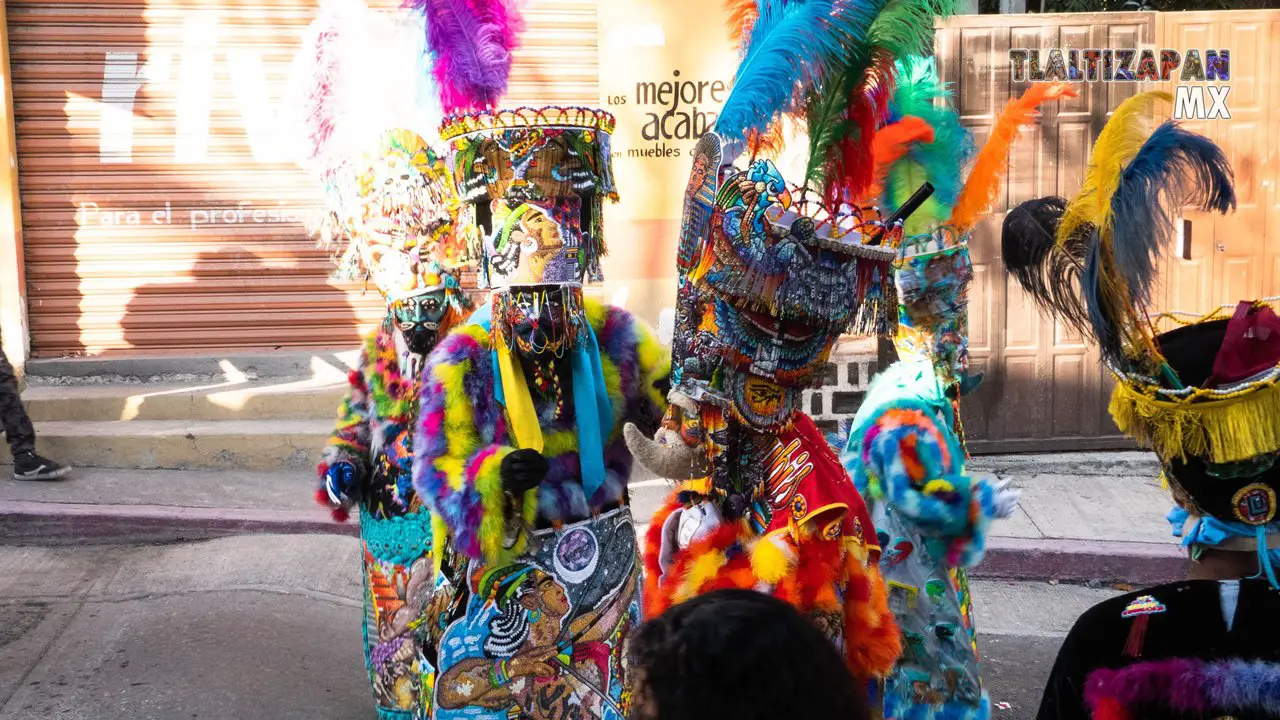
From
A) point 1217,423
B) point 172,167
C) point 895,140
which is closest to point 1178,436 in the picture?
point 1217,423

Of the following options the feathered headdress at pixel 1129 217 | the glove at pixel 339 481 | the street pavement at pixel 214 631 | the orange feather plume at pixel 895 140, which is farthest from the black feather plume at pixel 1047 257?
the street pavement at pixel 214 631

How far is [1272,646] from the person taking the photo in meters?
2.47

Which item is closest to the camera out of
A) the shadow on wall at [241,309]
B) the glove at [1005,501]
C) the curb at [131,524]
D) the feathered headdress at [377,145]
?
the glove at [1005,501]

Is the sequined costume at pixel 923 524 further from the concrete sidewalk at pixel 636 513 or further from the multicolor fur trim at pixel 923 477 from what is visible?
the concrete sidewalk at pixel 636 513

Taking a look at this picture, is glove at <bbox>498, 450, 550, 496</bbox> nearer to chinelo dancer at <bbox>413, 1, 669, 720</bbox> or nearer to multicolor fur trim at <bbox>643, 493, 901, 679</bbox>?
chinelo dancer at <bbox>413, 1, 669, 720</bbox>

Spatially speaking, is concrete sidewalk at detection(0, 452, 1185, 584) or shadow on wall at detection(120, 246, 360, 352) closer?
concrete sidewalk at detection(0, 452, 1185, 584)

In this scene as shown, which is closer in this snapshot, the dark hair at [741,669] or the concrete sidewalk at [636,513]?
the dark hair at [741,669]

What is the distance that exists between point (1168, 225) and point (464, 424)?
75.6 inches

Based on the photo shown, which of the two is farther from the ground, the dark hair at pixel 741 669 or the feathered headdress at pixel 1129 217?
the feathered headdress at pixel 1129 217

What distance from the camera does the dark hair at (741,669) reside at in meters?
1.51

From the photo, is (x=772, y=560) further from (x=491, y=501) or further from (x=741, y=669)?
(x=741, y=669)

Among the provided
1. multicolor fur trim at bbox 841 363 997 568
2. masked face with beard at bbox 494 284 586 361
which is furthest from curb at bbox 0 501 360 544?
multicolor fur trim at bbox 841 363 997 568

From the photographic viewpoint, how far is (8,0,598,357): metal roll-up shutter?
29.1ft

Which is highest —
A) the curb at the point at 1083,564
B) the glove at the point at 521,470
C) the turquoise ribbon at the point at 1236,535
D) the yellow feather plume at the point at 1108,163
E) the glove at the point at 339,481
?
the yellow feather plume at the point at 1108,163
